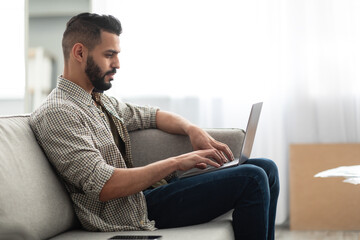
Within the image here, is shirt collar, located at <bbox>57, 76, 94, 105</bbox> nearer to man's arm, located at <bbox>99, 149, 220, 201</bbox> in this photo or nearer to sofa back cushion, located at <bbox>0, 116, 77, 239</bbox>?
sofa back cushion, located at <bbox>0, 116, 77, 239</bbox>

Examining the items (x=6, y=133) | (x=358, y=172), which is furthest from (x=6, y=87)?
(x=358, y=172)

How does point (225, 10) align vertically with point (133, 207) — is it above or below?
above

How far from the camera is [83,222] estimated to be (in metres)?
1.69

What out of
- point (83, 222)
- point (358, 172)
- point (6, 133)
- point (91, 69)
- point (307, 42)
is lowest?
point (83, 222)

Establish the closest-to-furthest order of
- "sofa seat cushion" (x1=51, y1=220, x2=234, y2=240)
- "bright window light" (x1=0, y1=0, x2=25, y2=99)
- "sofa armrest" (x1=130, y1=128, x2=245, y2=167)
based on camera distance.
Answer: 1. "sofa seat cushion" (x1=51, y1=220, x2=234, y2=240)
2. "sofa armrest" (x1=130, y1=128, x2=245, y2=167)
3. "bright window light" (x1=0, y1=0, x2=25, y2=99)

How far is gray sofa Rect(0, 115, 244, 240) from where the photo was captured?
4.69ft

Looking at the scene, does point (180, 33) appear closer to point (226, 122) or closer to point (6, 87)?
point (226, 122)

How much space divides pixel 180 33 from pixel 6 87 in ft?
4.40

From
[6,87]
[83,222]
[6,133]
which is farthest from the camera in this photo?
[6,87]

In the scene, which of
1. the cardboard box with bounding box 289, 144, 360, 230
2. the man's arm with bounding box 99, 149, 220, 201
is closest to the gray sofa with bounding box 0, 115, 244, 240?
the man's arm with bounding box 99, 149, 220, 201

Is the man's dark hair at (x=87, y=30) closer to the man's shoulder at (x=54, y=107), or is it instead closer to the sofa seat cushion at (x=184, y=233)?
the man's shoulder at (x=54, y=107)

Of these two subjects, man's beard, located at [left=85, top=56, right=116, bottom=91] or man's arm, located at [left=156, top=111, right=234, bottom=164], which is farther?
man's arm, located at [left=156, top=111, right=234, bottom=164]

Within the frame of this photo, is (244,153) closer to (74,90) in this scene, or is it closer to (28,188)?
(74,90)

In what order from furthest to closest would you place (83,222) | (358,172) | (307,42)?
(307,42) < (358,172) < (83,222)
